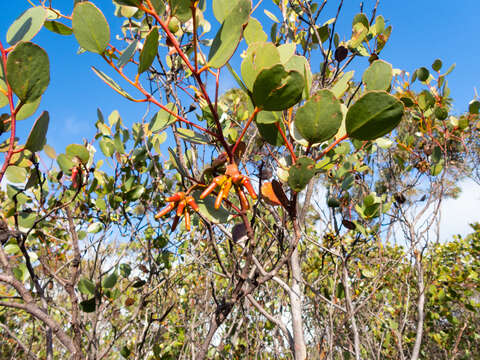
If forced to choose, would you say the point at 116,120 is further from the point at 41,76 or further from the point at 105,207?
the point at 41,76

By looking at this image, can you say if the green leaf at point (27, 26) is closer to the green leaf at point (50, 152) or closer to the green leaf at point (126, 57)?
the green leaf at point (126, 57)

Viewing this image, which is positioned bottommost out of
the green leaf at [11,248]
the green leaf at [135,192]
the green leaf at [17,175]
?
the green leaf at [11,248]

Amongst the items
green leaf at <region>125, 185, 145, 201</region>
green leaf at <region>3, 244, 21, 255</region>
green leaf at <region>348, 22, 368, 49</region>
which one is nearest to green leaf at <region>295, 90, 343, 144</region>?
green leaf at <region>348, 22, 368, 49</region>

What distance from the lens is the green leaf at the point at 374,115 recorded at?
45 centimetres

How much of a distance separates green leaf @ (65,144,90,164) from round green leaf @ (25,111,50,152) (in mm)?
457

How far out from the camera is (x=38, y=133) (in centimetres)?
61

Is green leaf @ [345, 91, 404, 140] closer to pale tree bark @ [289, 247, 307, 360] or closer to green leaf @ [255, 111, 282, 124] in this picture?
green leaf @ [255, 111, 282, 124]

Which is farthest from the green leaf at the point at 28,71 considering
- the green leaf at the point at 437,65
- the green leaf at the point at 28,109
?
the green leaf at the point at 437,65

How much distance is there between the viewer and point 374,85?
0.59 meters

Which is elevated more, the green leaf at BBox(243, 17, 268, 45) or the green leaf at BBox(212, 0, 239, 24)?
the green leaf at BBox(243, 17, 268, 45)

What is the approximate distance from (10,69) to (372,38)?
4.55 feet

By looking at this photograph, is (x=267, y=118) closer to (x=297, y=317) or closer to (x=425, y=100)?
(x=297, y=317)

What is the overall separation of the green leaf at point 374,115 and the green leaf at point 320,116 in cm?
3

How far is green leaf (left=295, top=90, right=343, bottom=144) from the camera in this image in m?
0.47
